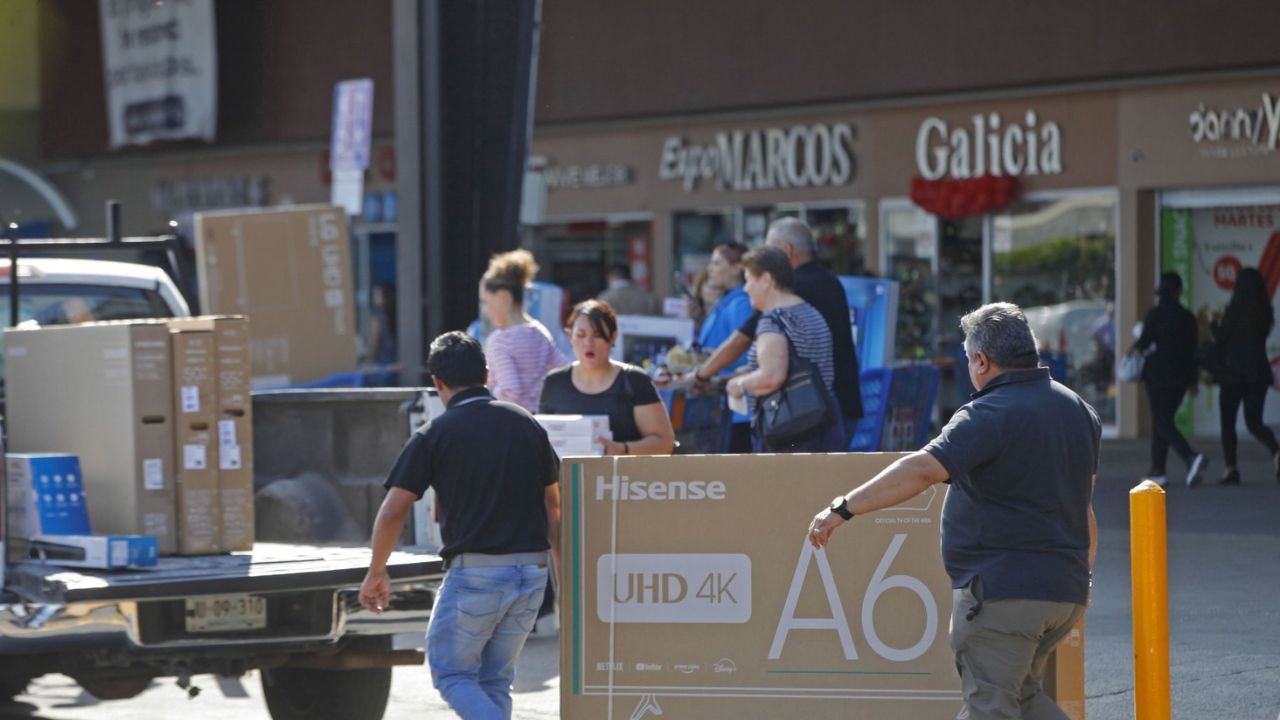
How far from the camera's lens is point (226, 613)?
21.0 feet

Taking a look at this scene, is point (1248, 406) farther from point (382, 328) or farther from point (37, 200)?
point (37, 200)

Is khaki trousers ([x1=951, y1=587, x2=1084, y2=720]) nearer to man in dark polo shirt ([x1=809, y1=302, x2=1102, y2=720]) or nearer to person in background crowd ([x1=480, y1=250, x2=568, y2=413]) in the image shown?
man in dark polo shirt ([x1=809, y1=302, x2=1102, y2=720])

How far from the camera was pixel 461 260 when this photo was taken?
1284 cm

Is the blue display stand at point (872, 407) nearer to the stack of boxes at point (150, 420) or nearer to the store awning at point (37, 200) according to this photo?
the stack of boxes at point (150, 420)

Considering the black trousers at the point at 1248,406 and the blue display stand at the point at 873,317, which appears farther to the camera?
the black trousers at the point at 1248,406

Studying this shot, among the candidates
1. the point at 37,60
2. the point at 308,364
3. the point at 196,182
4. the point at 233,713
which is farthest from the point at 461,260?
the point at 37,60

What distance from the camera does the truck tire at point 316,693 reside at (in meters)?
7.55

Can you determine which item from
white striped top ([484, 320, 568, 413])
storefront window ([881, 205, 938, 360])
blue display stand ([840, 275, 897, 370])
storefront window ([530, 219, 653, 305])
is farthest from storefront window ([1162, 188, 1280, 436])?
white striped top ([484, 320, 568, 413])

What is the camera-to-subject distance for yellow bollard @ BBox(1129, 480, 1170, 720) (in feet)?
18.1

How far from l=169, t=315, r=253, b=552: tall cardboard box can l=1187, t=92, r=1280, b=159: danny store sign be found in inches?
492

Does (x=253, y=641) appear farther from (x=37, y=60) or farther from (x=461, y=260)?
(x=37, y=60)

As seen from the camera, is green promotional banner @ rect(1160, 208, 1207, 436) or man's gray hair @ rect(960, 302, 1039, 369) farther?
green promotional banner @ rect(1160, 208, 1207, 436)

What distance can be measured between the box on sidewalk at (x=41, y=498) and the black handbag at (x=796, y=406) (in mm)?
3174

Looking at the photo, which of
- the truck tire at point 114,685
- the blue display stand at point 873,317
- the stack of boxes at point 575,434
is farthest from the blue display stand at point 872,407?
the truck tire at point 114,685
